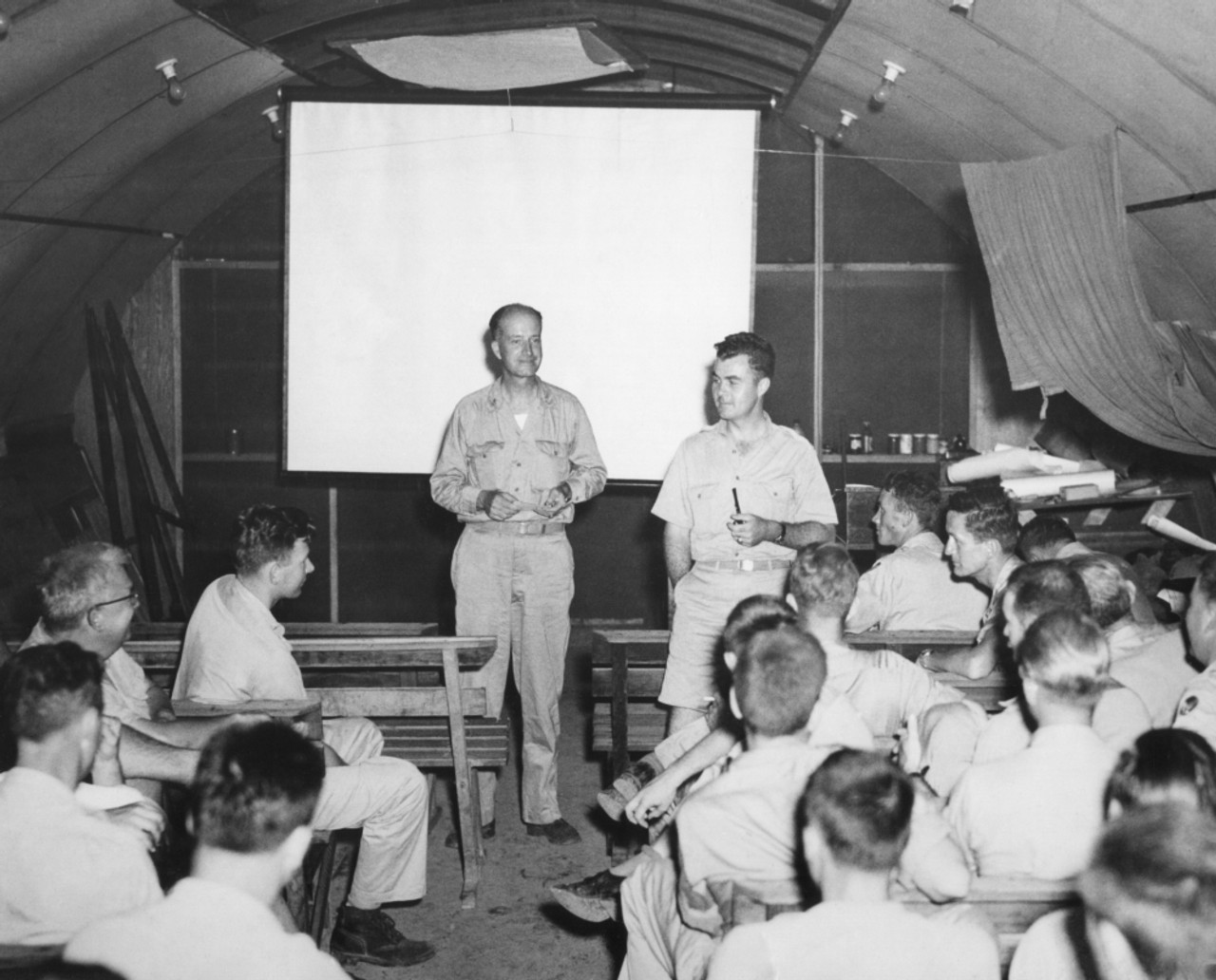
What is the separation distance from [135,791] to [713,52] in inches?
212

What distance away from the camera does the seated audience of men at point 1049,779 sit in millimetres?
2201

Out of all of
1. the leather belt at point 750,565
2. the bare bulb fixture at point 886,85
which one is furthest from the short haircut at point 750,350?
the bare bulb fixture at point 886,85

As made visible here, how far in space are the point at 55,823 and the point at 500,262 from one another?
427 centimetres

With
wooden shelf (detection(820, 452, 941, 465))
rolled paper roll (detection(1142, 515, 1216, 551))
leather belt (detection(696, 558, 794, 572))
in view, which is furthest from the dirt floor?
wooden shelf (detection(820, 452, 941, 465))

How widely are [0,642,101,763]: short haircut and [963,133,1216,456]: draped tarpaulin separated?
133 inches

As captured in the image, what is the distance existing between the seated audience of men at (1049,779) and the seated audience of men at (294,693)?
172cm

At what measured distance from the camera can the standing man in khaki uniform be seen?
173 inches

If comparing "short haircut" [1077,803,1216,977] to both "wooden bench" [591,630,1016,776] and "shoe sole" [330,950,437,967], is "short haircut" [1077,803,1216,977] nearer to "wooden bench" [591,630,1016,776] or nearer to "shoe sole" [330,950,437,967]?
"wooden bench" [591,630,1016,776]

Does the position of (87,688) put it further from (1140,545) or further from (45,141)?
(1140,545)

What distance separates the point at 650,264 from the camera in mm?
5824

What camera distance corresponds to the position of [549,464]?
4637mm

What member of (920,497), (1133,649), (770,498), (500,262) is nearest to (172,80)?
(500,262)

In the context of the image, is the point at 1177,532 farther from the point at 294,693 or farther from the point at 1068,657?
the point at 294,693

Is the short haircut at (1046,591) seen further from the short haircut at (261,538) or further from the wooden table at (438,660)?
the short haircut at (261,538)
